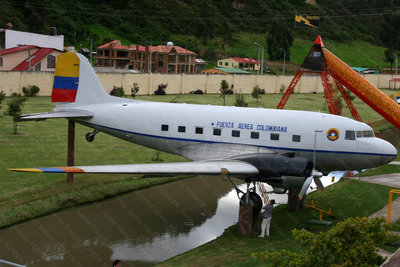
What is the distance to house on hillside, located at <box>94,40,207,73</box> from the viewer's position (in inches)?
4163

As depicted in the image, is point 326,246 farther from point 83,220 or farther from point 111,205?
point 111,205

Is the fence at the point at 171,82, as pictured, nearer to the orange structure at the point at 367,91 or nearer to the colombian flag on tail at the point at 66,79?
the colombian flag on tail at the point at 66,79

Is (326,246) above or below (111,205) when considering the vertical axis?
above

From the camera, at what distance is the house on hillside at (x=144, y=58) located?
106 meters

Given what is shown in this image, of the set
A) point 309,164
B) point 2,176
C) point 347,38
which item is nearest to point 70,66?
point 2,176

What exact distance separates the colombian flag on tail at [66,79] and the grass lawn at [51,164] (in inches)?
169

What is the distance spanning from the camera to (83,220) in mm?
19547

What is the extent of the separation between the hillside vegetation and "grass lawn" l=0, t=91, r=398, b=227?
3487 inches

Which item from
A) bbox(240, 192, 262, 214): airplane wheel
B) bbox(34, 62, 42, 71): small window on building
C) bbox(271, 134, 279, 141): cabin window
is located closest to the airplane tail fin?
bbox(271, 134, 279, 141): cabin window

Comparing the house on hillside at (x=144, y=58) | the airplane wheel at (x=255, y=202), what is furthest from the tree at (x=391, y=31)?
the airplane wheel at (x=255, y=202)

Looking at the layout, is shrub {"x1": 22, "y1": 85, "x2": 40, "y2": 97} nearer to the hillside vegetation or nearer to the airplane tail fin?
the airplane tail fin

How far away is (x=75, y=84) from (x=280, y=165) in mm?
11819

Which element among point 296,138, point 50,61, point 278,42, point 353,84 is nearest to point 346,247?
point 296,138

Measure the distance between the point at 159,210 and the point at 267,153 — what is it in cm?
578
